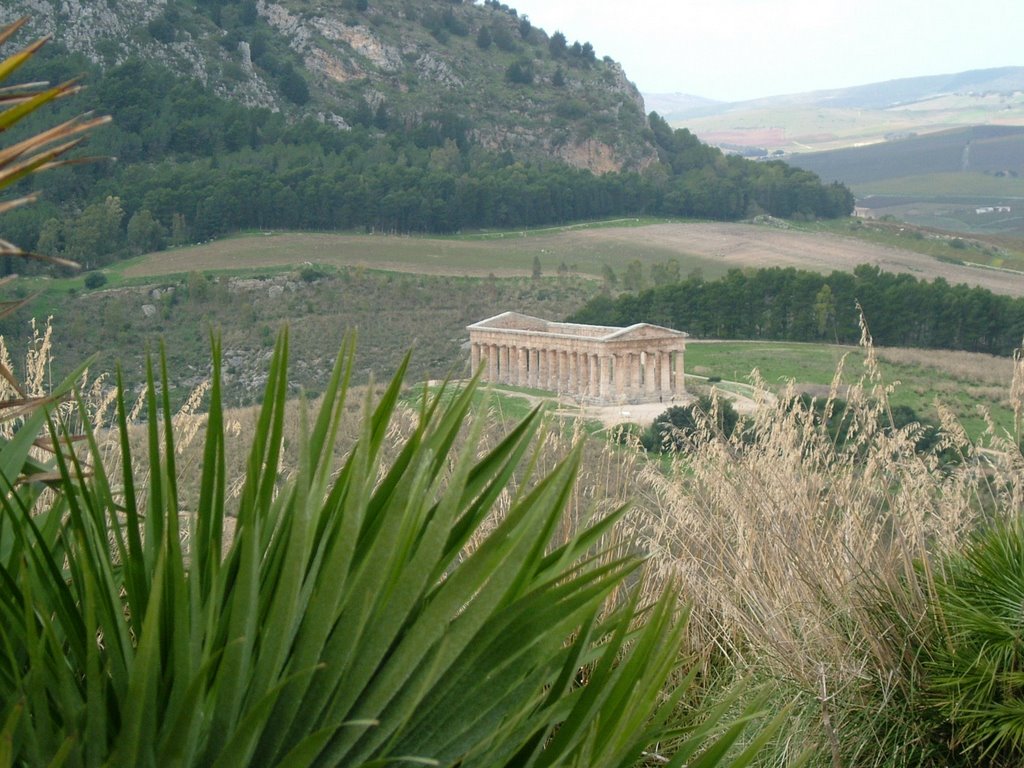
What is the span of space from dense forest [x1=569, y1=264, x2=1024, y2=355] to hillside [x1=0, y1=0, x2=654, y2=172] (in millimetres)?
45812

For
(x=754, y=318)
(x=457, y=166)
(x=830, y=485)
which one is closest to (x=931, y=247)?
(x=754, y=318)

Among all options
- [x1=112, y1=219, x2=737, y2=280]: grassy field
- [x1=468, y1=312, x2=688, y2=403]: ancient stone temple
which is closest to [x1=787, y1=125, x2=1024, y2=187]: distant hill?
[x1=112, y1=219, x2=737, y2=280]: grassy field

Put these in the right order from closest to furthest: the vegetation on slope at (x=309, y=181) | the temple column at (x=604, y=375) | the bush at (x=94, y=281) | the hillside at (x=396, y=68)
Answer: the temple column at (x=604, y=375), the bush at (x=94, y=281), the vegetation on slope at (x=309, y=181), the hillside at (x=396, y=68)

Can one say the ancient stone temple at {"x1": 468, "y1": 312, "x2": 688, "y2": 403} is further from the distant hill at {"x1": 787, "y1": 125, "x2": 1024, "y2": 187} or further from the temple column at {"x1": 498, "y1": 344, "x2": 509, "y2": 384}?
the distant hill at {"x1": 787, "y1": 125, "x2": 1024, "y2": 187}

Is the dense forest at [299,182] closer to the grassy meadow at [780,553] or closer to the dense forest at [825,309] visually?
the dense forest at [825,309]

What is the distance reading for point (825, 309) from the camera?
4972 cm

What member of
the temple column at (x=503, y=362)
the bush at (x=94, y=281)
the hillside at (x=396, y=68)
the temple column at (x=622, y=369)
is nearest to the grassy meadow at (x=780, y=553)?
the temple column at (x=622, y=369)

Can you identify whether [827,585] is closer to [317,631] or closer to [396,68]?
[317,631]

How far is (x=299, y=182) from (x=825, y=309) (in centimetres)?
3692

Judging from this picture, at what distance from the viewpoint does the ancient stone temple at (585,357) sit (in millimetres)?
A: 46719

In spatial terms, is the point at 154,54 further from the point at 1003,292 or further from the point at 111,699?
the point at 111,699

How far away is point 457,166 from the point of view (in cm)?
9044

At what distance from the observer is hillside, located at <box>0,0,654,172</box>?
300 feet

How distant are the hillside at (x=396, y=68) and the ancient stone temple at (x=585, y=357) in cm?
4616
